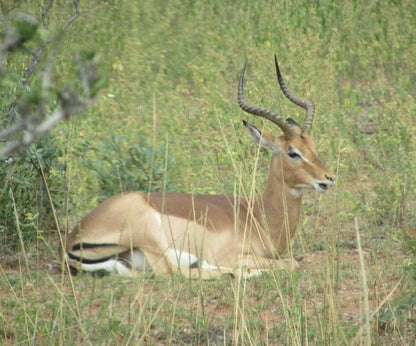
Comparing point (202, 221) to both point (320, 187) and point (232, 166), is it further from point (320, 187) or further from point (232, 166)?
point (232, 166)

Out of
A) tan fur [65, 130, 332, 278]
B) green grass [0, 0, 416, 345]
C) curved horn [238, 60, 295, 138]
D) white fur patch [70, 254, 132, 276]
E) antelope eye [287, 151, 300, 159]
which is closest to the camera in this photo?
green grass [0, 0, 416, 345]

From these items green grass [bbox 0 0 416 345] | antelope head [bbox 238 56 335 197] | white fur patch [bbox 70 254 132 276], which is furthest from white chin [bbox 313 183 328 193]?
white fur patch [bbox 70 254 132 276]

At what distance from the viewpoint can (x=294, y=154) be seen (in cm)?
615

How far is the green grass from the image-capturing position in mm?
3988

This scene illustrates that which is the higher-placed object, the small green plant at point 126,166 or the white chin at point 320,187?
the small green plant at point 126,166

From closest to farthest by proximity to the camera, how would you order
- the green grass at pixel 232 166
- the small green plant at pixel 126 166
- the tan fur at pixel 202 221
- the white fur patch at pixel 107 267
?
the green grass at pixel 232 166
the white fur patch at pixel 107 267
the tan fur at pixel 202 221
the small green plant at pixel 126 166

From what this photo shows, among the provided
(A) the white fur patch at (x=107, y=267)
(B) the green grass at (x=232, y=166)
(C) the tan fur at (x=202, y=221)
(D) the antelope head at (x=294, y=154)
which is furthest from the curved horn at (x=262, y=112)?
(A) the white fur patch at (x=107, y=267)

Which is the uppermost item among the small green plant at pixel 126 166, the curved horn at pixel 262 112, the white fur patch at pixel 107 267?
the curved horn at pixel 262 112

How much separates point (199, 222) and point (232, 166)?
1.06 m

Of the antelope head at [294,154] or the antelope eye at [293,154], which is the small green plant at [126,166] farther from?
the antelope eye at [293,154]

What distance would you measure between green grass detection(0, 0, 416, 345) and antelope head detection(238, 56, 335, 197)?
0.67ft

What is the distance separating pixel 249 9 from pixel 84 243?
490cm

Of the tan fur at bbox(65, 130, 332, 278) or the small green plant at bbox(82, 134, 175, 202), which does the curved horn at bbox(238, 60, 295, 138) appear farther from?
the small green plant at bbox(82, 134, 175, 202)

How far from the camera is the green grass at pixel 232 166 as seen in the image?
3.99m
